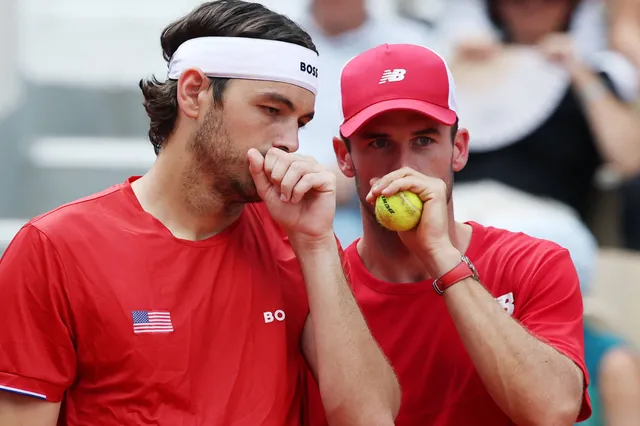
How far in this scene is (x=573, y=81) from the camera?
6.02 m

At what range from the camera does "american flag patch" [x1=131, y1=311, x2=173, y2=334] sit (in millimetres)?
2850

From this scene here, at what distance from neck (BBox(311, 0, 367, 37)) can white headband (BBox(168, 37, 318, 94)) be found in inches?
129

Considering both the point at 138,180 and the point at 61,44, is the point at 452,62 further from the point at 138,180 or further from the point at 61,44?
the point at 138,180

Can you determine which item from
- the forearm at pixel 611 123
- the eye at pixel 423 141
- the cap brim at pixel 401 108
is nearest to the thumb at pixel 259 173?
the cap brim at pixel 401 108

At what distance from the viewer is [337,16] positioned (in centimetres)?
643

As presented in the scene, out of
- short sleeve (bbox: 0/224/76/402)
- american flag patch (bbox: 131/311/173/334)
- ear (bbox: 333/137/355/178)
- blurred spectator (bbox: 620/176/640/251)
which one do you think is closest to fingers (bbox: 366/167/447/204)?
ear (bbox: 333/137/355/178)

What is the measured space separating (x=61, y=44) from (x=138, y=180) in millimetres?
4007

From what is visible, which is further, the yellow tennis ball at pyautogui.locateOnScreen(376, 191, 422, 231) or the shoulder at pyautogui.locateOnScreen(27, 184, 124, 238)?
the yellow tennis ball at pyautogui.locateOnScreen(376, 191, 422, 231)

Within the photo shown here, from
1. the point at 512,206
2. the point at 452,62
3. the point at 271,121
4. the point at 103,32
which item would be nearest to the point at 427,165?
the point at 271,121

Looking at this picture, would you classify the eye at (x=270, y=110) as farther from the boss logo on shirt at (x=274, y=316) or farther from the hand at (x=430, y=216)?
the boss logo on shirt at (x=274, y=316)

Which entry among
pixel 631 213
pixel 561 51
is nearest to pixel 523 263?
pixel 631 213

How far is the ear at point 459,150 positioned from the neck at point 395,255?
0.56 ft

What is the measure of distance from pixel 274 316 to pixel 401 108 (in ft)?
2.60

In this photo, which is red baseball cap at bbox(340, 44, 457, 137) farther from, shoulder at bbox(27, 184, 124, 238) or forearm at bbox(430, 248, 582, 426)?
shoulder at bbox(27, 184, 124, 238)
